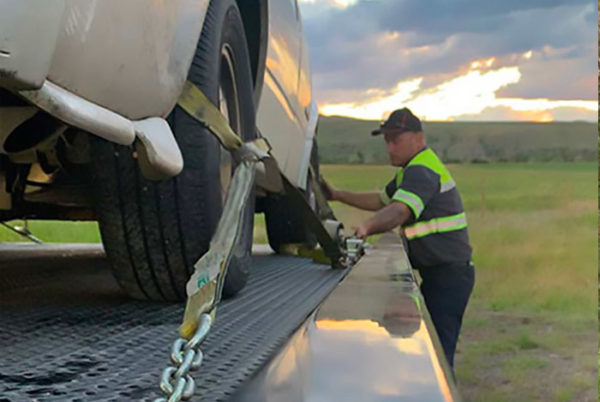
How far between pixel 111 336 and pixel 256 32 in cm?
141

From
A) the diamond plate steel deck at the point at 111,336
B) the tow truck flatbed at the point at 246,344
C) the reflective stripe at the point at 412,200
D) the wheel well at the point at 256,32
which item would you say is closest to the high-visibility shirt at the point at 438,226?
the reflective stripe at the point at 412,200

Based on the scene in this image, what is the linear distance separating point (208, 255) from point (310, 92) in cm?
295

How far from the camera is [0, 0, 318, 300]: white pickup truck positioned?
121 centimetres

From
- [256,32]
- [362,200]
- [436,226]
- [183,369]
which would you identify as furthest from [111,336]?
[362,200]

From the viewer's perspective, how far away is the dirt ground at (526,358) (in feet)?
15.2

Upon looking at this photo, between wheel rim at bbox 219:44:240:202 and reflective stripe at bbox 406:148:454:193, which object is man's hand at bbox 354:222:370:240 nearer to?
reflective stripe at bbox 406:148:454:193

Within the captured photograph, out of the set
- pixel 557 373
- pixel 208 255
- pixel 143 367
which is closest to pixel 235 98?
pixel 208 255

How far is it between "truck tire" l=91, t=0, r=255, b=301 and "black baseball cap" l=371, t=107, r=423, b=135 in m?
2.79

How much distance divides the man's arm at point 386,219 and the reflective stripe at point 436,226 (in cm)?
22

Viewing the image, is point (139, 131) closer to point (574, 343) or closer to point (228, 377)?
point (228, 377)

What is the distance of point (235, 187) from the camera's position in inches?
59.8

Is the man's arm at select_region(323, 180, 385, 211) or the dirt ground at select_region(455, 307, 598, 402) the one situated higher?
the man's arm at select_region(323, 180, 385, 211)

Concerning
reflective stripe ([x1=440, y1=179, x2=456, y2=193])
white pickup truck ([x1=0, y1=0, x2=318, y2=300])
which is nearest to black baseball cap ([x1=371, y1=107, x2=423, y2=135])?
reflective stripe ([x1=440, y1=179, x2=456, y2=193])

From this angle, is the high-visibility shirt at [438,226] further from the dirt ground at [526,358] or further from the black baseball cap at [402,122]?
the dirt ground at [526,358]
